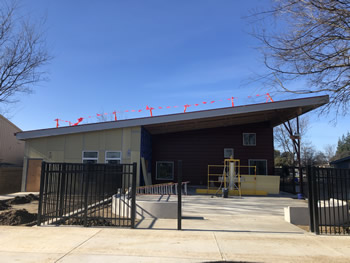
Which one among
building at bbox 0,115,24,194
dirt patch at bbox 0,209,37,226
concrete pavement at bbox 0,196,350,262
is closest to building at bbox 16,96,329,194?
building at bbox 0,115,24,194

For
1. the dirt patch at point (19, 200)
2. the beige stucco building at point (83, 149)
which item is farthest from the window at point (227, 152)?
the dirt patch at point (19, 200)

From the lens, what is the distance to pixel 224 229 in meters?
7.51

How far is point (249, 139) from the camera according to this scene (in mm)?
21328

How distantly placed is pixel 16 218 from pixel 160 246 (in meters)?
5.03

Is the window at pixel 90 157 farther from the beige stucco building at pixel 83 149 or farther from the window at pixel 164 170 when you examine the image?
the window at pixel 164 170

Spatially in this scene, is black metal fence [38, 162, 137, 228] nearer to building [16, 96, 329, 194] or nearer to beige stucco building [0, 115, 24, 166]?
building [16, 96, 329, 194]

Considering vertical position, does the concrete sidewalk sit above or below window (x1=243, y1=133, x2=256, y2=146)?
below

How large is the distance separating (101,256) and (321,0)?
764cm

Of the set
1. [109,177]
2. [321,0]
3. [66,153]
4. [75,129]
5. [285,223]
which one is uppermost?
[321,0]

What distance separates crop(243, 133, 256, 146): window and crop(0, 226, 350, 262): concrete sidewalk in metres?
14.5

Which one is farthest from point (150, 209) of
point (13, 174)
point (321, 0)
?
point (13, 174)

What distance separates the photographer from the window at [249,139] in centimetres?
2122

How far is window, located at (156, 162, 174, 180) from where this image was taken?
835 inches

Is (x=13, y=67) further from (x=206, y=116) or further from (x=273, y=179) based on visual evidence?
(x=273, y=179)
